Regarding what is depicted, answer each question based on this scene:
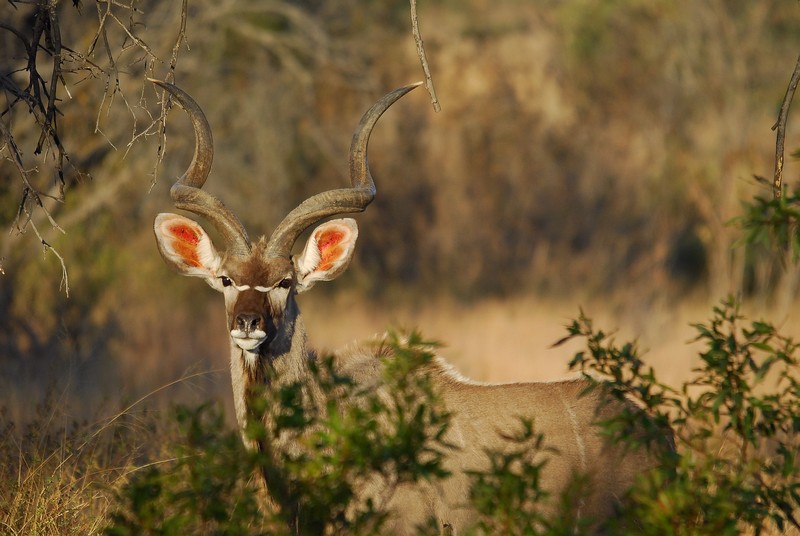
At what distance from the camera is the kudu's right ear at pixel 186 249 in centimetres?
470

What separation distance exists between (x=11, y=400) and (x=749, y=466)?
4.27m

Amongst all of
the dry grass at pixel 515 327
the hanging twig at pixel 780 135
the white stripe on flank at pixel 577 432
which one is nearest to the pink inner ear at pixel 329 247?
the white stripe on flank at pixel 577 432

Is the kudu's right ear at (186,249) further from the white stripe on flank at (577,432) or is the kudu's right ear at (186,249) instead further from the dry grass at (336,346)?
the white stripe on flank at (577,432)

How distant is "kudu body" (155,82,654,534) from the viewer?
4.36 meters

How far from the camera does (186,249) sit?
15.5 ft

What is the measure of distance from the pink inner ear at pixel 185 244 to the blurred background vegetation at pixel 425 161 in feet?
9.05

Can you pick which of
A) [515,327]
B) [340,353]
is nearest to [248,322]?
[340,353]

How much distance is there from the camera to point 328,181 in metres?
14.7

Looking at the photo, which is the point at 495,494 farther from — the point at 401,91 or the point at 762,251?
the point at 762,251

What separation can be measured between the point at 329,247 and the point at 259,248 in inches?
15.3

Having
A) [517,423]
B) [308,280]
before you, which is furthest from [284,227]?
[517,423]

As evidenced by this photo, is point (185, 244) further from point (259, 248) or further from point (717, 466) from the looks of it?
point (717, 466)

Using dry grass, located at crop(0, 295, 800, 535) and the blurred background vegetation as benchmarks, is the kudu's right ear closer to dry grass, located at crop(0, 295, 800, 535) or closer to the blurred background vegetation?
dry grass, located at crop(0, 295, 800, 535)

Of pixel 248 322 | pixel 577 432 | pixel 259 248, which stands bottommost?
pixel 577 432
